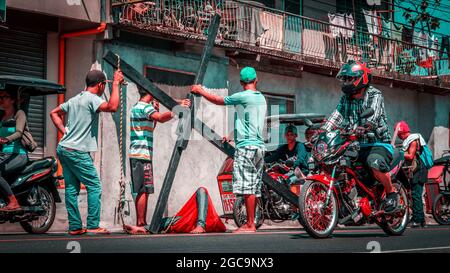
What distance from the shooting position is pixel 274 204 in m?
15.6

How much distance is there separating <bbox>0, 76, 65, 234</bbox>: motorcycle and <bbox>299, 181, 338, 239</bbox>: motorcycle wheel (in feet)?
13.1

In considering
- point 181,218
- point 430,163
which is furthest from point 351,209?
point 430,163

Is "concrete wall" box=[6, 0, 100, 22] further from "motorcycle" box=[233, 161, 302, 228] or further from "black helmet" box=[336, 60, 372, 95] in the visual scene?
"black helmet" box=[336, 60, 372, 95]

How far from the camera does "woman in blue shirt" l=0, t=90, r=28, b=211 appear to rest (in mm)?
11992

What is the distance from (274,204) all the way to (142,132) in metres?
4.25

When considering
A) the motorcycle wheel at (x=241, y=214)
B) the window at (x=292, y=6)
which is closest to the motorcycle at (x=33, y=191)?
the motorcycle wheel at (x=241, y=214)

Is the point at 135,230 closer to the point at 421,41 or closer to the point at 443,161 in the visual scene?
the point at 443,161

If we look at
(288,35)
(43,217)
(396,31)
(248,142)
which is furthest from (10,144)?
(396,31)

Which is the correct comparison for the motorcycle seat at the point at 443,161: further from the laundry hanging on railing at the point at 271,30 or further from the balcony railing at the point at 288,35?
the laundry hanging on railing at the point at 271,30

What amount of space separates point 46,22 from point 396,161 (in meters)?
8.25

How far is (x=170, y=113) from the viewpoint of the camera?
460 inches

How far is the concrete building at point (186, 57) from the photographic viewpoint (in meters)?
17.1
